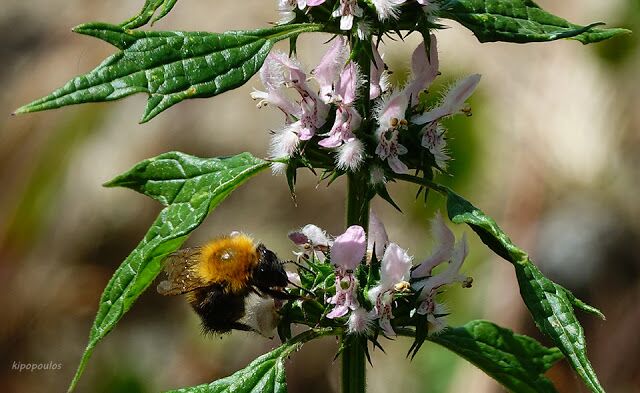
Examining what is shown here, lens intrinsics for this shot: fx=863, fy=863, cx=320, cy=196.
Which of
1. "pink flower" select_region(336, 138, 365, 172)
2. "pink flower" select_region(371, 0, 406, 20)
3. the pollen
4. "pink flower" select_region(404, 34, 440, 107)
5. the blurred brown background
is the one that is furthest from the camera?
the blurred brown background

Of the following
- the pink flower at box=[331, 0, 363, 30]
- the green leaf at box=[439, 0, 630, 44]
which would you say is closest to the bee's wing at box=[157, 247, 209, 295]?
the pink flower at box=[331, 0, 363, 30]

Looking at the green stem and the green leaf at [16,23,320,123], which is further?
the green stem

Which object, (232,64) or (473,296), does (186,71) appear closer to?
(232,64)

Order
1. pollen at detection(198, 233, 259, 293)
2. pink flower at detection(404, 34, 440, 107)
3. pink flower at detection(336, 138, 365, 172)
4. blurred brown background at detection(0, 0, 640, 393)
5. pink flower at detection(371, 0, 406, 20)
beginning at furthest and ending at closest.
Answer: blurred brown background at detection(0, 0, 640, 393) → pollen at detection(198, 233, 259, 293) → pink flower at detection(404, 34, 440, 107) → pink flower at detection(336, 138, 365, 172) → pink flower at detection(371, 0, 406, 20)

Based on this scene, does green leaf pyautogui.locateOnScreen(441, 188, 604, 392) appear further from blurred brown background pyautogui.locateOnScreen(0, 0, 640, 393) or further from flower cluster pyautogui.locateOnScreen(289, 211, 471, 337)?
blurred brown background pyautogui.locateOnScreen(0, 0, 640, 393)

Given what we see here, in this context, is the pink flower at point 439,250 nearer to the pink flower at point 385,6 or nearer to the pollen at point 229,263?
the pollen at point 229,263

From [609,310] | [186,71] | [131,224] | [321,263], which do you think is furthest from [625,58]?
[186,71]

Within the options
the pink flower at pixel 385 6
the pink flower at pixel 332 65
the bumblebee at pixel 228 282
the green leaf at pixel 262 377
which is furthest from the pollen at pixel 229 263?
the pink flower at pixel 385 6
